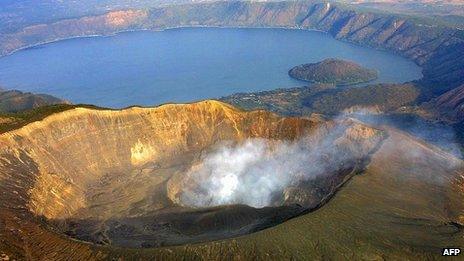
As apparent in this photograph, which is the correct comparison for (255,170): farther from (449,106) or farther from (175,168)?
(449,106)

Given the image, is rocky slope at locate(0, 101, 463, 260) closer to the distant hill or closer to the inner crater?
the inner crater

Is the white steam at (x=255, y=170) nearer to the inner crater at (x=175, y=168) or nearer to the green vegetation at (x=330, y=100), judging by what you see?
the inner crater at (x=175, y=168)

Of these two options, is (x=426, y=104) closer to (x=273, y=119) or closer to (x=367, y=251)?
(x=273, y=119)

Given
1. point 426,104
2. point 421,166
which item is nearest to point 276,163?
point 421,166
